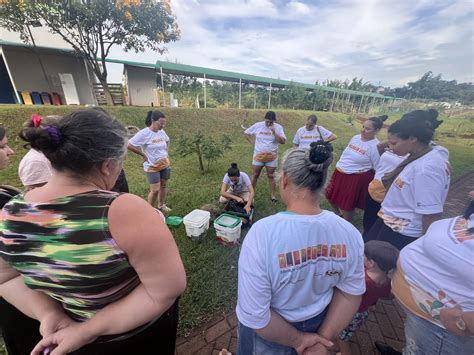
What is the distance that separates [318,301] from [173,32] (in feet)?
44.4

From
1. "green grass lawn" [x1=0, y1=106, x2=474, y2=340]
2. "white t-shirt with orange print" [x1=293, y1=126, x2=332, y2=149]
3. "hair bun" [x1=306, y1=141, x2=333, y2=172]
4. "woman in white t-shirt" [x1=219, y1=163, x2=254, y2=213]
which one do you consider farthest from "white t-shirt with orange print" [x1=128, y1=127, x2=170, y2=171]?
"hair bun" [x1=306, y1=141, x2=333, y2=172]

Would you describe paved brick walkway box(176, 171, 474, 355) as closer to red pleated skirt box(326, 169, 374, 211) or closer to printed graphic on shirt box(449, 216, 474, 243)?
red pleated skirt box(326, 169, 374, 211)

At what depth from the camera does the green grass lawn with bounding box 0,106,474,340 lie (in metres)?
2.50

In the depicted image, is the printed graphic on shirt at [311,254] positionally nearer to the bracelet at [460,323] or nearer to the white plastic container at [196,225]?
the bracelet at [460,323]

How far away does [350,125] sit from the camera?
1853 cm

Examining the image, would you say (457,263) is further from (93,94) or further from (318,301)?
(93,94)

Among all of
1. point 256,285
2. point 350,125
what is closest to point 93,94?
point 256,285

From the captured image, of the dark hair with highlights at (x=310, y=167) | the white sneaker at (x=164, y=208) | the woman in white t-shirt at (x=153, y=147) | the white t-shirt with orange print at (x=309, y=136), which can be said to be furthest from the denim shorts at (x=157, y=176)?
the dark hair with highlights at (x=310, y=167)

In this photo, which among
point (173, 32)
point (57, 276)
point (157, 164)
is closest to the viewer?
point (57, 276)

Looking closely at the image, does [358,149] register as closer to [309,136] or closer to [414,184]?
[309,136]

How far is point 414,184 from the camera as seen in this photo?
187cm

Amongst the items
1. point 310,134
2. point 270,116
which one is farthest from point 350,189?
point 270,116

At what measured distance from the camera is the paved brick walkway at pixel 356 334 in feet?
6.59

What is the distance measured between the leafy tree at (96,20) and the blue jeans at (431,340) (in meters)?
12.8
